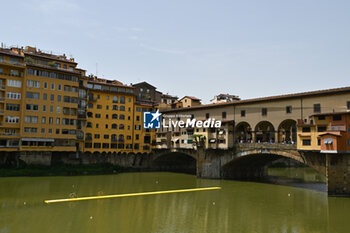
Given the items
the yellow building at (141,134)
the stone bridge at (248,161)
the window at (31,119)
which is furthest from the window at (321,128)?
the window at (31,119)

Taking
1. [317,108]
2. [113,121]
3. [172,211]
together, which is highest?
[317,108]

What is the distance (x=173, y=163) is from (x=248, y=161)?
82.4 feet

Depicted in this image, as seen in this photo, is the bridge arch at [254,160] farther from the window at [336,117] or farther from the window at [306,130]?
the window at [336,117]

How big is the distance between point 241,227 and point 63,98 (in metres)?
48.5

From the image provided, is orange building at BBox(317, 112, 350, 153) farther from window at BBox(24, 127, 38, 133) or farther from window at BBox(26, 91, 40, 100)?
window at BBox(26, 91, 40, 100)

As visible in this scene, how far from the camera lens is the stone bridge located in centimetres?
4084

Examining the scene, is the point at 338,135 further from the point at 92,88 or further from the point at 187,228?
the point at 92,88

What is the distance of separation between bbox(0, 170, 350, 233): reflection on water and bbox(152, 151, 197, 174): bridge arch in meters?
28.7

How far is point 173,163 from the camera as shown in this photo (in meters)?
80.9

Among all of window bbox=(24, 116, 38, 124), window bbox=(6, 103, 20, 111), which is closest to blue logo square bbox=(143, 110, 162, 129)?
window bbox=(24, 116, 38, 124)

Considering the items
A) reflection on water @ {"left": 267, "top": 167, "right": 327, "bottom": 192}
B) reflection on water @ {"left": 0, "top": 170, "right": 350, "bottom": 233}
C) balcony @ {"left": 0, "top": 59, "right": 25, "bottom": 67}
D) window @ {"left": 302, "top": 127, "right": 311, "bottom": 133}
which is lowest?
reflection on water @ {"left": 0, "top": 170, "right": 350, "bottom": 233}

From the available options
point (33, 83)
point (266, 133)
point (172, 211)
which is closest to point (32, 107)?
point (33, 83)

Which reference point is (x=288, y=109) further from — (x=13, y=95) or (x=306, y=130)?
(x=13, y=95)

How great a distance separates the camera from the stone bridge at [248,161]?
4084cm
